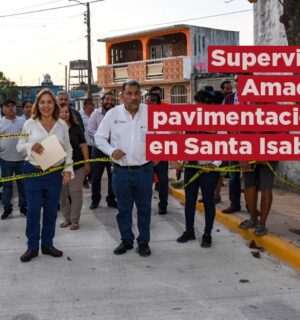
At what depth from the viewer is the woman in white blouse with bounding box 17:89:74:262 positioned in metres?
5.28

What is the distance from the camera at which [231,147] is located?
4.58 m

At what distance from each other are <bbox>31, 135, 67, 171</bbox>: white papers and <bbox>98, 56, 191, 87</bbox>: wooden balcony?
24074 millimetres

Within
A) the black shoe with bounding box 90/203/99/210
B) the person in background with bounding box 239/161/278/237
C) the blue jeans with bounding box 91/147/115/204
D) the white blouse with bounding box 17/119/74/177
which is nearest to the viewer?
the white blouse with bounding box 17/119/74/177

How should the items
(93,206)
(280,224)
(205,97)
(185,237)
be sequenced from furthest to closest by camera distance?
(93,206) < (280,224) < (185,237) < (205,97)

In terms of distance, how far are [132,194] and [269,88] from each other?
187 centimetres

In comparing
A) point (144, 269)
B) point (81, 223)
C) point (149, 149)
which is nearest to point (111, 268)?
point (144, 269)

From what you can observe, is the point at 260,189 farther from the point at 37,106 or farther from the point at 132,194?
the point at 37,106

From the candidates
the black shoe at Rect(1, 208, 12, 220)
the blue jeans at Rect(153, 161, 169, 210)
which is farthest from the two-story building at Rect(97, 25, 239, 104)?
the black shoe at Rect(1, 208, 12, 220)

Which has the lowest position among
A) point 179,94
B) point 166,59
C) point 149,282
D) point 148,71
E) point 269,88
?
point 149,282

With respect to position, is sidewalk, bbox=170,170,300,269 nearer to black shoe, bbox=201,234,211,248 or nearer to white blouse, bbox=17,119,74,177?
black shoe, bbox=201,234,211,248

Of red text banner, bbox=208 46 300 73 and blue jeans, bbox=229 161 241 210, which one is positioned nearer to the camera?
red text banner, bbox=208 46 300 73

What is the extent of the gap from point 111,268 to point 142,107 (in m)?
1.69

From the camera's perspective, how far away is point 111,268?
5.03 m

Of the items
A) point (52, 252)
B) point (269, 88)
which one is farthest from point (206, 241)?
point (269, 88)
